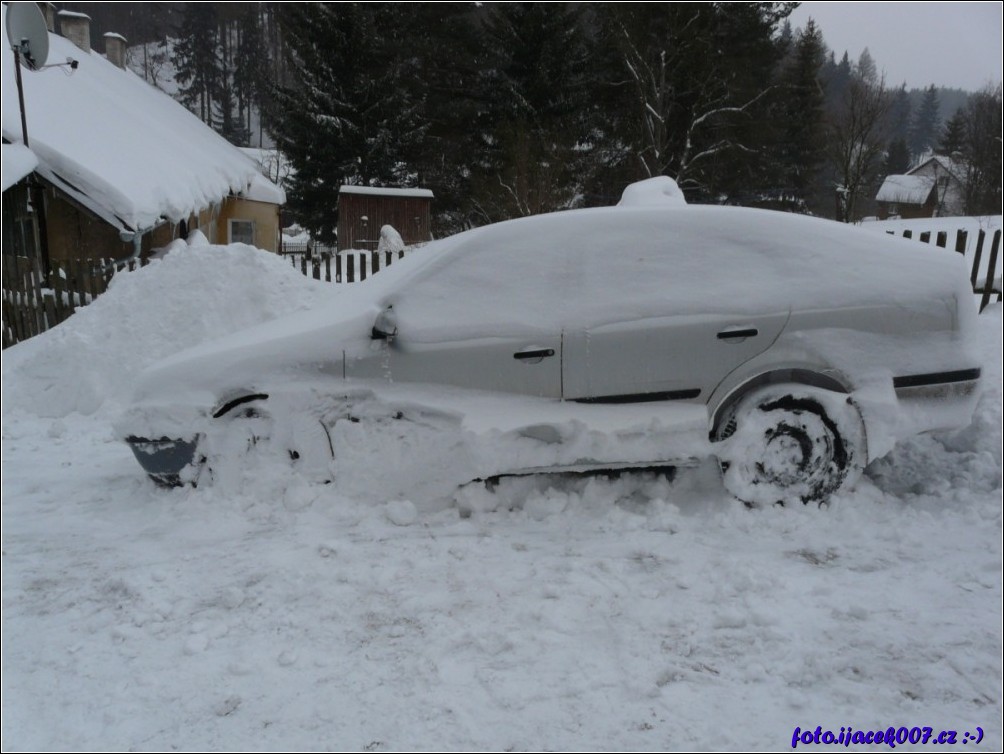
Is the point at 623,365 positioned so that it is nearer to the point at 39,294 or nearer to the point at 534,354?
the point at 534,354

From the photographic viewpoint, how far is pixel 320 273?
10914 mm

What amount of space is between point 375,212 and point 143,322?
1927 cm

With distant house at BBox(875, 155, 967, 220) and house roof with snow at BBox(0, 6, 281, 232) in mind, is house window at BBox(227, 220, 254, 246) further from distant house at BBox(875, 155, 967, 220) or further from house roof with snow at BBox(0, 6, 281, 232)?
distant house at BBox(875, 155, 967, 220)

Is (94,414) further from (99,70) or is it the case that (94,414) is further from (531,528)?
(99,70)

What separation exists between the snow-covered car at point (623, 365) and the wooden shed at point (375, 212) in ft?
73.0

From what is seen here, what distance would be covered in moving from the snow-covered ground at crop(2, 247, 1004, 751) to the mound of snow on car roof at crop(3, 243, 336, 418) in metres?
2.16

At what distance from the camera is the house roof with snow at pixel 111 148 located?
36.2 feet

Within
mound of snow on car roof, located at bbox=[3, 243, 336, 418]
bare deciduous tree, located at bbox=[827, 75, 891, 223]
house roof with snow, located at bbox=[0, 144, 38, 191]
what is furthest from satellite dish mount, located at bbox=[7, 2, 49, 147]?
bare deciduous tree, located at bbox=[827, 75, 891, 223]

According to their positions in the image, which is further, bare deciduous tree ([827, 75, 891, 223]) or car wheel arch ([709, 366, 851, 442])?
bare deciduous tree ([827, 75, 891, 223])

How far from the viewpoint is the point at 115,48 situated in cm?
2530

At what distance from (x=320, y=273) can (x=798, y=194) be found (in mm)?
29721

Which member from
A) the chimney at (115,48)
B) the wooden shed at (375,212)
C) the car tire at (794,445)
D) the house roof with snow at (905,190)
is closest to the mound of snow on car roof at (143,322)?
the car tire at (794,445)

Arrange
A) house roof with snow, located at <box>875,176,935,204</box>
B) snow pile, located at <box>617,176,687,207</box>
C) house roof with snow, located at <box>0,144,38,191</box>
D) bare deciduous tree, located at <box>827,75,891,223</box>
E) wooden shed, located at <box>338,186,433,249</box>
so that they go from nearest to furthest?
snow pile, located at <box>617,176,687,207</box> → house roof with snow, located at <box>0,144,38,191</box> → bare deciduous tree, located at <box>827,75,891,223</box> → wooden shed, located at <box>338,186,433,249</box> → house roof with snow, located at <box>875,176,935,204</box>

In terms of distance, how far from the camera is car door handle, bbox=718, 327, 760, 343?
13.1 feet
